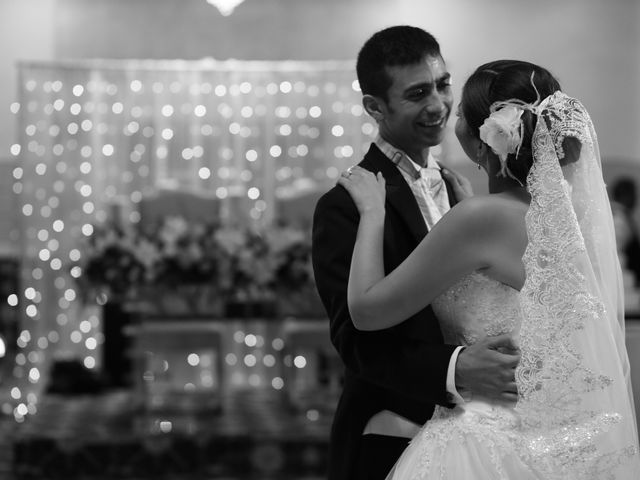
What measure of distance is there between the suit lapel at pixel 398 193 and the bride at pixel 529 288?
15 cm

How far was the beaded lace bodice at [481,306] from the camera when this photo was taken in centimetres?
203

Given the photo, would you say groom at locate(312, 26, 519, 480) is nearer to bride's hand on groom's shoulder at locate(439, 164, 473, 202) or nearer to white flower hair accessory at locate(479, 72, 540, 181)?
bride's hand on groom's shoulder at locate(439, 164, 473, 202)

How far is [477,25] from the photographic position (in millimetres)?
9727

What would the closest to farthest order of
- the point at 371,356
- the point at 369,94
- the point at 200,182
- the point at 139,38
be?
the point at 371,356
the point at 369,94
the point at 200,182
the point at 139,38

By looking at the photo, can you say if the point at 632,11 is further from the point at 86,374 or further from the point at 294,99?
the point at 86,374

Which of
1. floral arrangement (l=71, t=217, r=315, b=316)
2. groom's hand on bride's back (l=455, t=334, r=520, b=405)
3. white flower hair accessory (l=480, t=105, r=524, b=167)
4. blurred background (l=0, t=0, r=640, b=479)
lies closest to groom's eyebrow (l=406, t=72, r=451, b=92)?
white flower hair accessory (l=480, t=105, r=524, b=167)

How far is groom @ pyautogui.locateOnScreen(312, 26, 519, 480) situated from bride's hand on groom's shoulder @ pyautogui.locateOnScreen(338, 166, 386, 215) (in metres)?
0.03

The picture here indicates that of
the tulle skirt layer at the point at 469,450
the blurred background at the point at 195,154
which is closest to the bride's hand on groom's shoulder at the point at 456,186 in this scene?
the tulle skirt layer at the point at 469,450

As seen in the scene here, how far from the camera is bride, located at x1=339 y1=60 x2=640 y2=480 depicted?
6.27 ft

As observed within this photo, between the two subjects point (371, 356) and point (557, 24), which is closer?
point (371, 356)

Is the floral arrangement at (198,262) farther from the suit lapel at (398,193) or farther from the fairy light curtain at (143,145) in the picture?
the suit lapel at (398,193)

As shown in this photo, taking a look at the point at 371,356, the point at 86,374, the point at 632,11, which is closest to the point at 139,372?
the point at 86,374

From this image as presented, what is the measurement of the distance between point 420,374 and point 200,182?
7.13m

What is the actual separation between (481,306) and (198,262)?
147 inches
